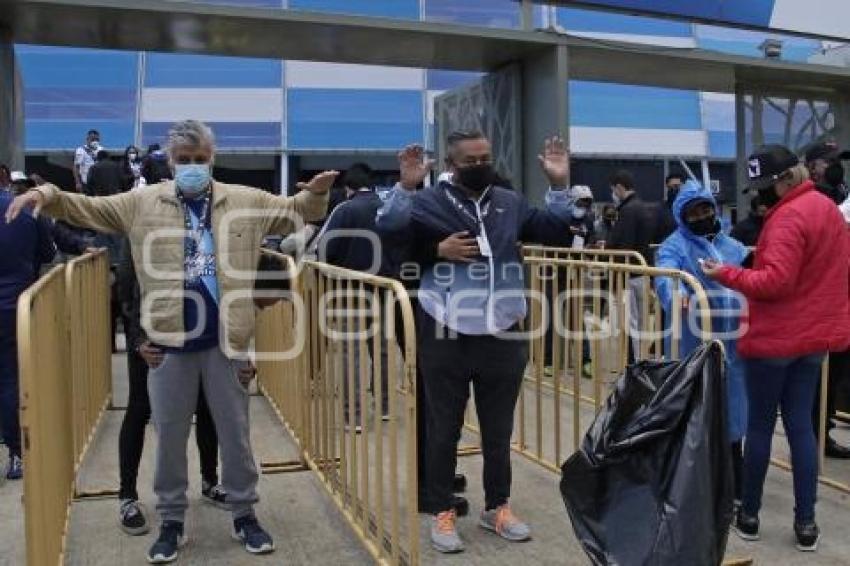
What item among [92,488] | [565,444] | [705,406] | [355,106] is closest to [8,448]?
[92,488]

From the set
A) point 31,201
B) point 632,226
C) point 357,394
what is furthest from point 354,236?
point 632,226

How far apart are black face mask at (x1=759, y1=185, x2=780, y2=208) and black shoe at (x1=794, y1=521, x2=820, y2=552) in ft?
4.86

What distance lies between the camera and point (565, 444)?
5.79 metres

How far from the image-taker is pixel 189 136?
12.8ft

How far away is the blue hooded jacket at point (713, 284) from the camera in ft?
14.7

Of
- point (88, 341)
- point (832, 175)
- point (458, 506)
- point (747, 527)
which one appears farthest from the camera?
point (832, 175)

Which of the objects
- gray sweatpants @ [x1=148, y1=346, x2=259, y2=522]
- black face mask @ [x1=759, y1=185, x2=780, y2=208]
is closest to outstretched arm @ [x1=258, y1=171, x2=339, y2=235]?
gray sweatpants @ [x1=148, y1=346, x2=259, y2=522]

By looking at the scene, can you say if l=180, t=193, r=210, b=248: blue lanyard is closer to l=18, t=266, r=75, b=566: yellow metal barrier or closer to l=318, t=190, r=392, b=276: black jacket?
l=18, t=266, r=75, b=566: yellow metal barrier

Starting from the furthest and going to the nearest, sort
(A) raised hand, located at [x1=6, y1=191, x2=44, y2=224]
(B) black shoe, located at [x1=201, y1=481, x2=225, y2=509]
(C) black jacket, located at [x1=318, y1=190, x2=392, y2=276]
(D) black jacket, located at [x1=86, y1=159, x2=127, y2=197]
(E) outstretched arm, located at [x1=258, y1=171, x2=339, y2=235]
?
(D) black jacket, located at [x1=86, y1=159, x2=127, y2=197] → (C) black jacket, located at [x1=318, y1=190, x2=392, y2=276] → (B) black shoe, located at [x1=201, y1=481, x2=225, y2=509] → (E) outstretched arm, located at [x1=258, y1=171, x2=339, y2=235] → (A) raised hand, located at [x1=6, y1=191, x2=44, y2=224]

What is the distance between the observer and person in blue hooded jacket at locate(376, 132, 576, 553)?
405 centimetres

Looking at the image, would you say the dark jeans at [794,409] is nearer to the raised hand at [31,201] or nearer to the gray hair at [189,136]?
the gray hair at [189,136]

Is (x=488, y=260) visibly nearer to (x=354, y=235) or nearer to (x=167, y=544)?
(x=167, y=544)

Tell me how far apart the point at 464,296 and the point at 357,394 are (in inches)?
27.5

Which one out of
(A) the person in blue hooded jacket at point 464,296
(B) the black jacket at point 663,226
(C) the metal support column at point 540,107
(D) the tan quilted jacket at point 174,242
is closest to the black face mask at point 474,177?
(A) the person in blue hooded jacket at point 464,296
